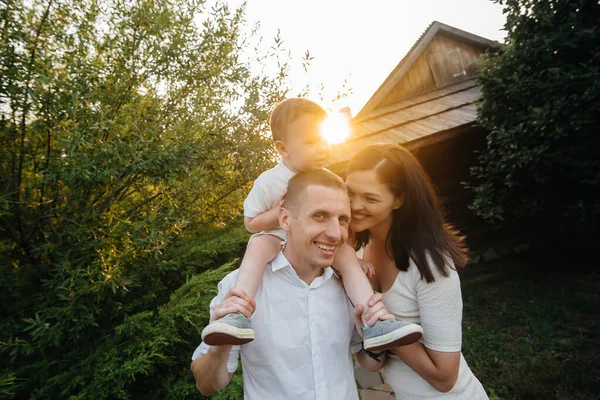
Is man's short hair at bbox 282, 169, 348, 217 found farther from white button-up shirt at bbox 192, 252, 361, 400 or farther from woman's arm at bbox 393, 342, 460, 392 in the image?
woman's arm at bbox 393, 342, 460, 392

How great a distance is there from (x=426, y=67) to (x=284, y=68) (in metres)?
7.81

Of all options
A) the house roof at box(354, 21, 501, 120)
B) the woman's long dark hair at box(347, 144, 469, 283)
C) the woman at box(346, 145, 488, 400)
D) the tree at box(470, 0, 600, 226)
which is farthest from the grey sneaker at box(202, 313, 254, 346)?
the house roof at box(354, 21, 501, 120)

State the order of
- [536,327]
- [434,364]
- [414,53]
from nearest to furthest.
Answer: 1. [434,364]
2. [536,327]
3. [414,53]

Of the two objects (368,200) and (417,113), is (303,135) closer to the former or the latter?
(368,200)

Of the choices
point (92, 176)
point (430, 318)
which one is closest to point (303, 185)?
point (430, 318)

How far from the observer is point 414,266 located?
194cm

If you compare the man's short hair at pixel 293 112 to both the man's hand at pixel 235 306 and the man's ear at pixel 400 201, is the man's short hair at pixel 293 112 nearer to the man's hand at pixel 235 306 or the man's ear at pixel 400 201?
the man's ear at pixel 400 201

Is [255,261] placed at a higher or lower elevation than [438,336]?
higher

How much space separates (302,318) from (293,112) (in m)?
1.53

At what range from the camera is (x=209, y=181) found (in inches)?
166

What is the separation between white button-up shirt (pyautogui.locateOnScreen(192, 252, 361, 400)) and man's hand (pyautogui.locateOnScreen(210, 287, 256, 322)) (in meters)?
0.25

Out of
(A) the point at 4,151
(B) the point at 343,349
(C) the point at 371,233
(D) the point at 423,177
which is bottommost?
(B) the point at 343,349

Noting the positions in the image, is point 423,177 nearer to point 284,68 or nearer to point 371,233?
point 371,233

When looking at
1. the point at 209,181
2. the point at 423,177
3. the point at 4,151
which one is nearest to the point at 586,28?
the point at 423,177
